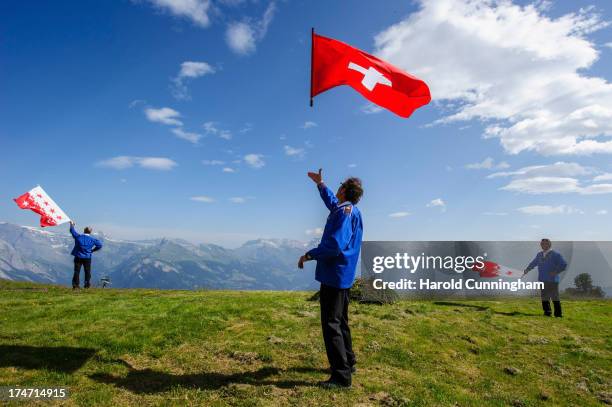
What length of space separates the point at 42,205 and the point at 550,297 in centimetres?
2373

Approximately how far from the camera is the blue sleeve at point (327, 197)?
7957mm

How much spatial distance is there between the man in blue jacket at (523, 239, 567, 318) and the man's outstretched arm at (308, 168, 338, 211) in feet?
41.1

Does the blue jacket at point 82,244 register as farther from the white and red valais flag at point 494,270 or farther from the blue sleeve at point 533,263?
the blue sleeve at point 533,263

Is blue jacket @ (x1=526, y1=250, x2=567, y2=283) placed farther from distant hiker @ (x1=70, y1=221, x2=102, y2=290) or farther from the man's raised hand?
distant hiker @ (x1=70, y1=221, x2=102, y2=290)

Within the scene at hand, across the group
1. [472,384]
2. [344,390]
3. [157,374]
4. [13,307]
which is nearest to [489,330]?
[472,384]

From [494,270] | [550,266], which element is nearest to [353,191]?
[494,270]

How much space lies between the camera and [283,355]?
9.30 meters

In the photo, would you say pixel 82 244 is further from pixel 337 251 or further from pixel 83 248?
pixel 337 251

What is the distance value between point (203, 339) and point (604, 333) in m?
13.0

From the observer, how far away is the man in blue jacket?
1554 centimetres

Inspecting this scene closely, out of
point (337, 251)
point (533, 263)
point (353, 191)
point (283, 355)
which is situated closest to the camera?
point (337, 251)

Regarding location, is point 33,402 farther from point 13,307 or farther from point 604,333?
point 604,333

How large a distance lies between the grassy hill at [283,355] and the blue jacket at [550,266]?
6.93 feet

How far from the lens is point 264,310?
13.4 m
